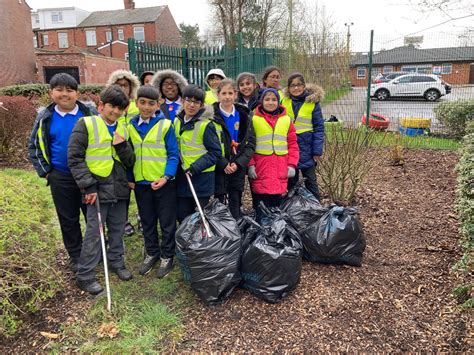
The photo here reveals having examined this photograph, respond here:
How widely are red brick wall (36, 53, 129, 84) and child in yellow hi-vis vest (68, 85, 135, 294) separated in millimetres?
25879

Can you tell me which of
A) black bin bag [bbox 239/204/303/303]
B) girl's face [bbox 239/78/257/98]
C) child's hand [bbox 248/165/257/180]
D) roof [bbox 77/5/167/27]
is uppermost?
roof [bbox 77/5/167/27]

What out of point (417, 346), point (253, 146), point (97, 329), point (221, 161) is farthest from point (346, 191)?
point (97, 329)

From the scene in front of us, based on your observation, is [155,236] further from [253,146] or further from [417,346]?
[417,346]

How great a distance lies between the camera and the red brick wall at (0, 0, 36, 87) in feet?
82.8

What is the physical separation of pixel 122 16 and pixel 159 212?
4492 cm

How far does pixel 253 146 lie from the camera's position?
3502mm

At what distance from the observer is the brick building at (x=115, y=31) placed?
4038 cm

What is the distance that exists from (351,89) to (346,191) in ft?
15.2

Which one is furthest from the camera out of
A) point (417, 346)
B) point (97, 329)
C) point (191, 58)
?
point (191, 58)

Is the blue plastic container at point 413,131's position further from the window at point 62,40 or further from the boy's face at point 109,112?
the window at point 62,40

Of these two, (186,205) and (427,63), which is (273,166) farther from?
(427,63)

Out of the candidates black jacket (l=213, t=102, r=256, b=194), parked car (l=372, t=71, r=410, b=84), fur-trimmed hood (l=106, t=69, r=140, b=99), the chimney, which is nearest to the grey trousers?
black jacket (l=213, t=102, r=256, b=194)

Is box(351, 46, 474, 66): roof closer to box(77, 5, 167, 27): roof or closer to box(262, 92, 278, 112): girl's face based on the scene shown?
box(262, 92, 278, 112): girl's face

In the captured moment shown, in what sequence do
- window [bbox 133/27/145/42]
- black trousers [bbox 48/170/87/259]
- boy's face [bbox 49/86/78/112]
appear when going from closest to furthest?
boy's face [bbox 49/86/78/112] → black trousers [bbox 48/170/87/259] → window [bbox 133/27/145/42]
